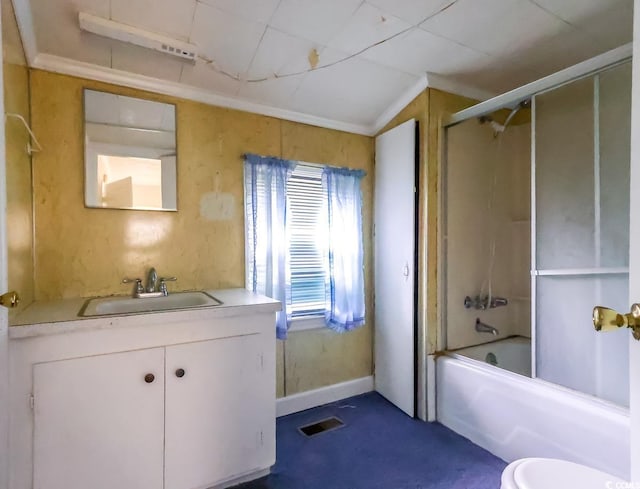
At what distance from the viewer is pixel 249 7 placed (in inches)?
62.0

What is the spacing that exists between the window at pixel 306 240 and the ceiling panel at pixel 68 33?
1259mm

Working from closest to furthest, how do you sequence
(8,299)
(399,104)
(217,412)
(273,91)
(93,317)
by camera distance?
(8,299), (93,317), (217,412), (273,91), (399,104)

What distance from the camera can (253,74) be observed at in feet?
6.50

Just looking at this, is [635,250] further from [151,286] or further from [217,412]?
[151,286]

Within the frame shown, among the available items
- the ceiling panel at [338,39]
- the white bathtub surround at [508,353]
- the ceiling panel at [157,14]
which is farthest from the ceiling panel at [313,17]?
the white bathtub surround at [508,353]

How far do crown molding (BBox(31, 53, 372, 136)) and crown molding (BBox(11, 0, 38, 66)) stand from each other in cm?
6

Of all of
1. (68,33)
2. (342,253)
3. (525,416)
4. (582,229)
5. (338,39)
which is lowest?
(525,416)

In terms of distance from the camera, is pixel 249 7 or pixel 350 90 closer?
pixel 249 7

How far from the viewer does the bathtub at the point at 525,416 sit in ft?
4.65

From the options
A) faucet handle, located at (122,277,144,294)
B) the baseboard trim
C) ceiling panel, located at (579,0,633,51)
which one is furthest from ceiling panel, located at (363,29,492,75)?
the baseboard trim

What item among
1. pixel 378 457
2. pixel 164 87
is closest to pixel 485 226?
pixel 378 457

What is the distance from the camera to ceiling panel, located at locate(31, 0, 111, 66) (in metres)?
1.47

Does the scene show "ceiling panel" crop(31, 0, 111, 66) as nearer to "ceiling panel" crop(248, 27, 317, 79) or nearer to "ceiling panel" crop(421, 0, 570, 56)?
"ceiling panel" crop(248, 27, 317, 79)

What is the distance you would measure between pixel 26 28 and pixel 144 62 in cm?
48
